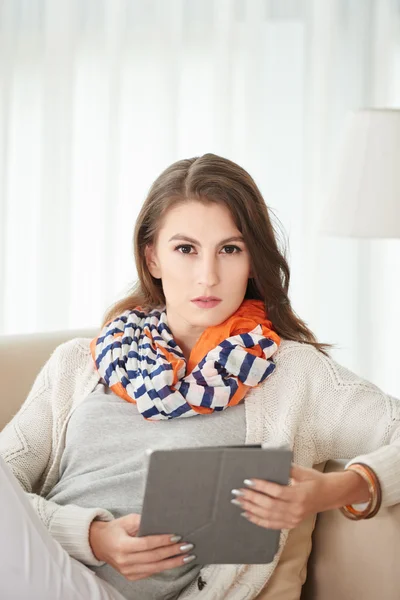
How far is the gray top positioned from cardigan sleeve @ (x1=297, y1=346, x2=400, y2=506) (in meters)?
0.13

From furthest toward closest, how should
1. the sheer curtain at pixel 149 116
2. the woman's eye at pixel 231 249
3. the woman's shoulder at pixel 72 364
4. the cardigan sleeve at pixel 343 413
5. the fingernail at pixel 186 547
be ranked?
the sheer curtain at pixel 149 116 → the woman's shoulder at pixel 72 364 → the woman's eye at pixel 231 249 → the cardigan sleeve at pixel 343 413 → the fingernail at pixel 186 547

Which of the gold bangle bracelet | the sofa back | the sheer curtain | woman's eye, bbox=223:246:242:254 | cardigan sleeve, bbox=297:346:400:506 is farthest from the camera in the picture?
the sheer curtain

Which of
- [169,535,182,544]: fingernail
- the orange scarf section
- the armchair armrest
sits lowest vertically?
the armchair armrest

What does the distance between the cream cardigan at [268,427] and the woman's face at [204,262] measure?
15 centimetres

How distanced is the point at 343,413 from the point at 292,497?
29 centimetres

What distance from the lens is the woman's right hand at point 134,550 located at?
4.17 feet

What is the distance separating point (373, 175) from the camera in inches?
84.5

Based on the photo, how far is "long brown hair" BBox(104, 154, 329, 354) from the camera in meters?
1.60

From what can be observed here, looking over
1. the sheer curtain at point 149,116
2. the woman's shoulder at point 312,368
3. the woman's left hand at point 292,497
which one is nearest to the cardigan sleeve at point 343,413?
the woman's shoulder at point 312,368

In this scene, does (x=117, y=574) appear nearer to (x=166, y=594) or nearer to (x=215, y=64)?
(x=166, y=594)

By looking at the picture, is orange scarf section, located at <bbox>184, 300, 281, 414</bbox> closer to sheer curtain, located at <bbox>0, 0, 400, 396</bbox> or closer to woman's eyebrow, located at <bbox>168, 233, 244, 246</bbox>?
woman's eyebrow, located at <bbox>168, 233, 244, 246</bbox>

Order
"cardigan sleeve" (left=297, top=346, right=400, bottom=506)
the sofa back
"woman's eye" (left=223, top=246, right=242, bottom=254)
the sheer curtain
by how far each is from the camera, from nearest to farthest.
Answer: "cardigan sleeve" (left=297, top=346, right=400, bottom=506)
"woman's eye" (left=223, top=246, right=242, bottom=254)
the sofa back
the sheer curtain

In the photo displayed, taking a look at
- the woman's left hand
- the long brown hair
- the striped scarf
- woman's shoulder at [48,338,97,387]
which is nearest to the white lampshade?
the long brown hair

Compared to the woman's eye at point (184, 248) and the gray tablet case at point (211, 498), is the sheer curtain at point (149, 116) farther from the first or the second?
the gray tablet case at point (211, 498)
